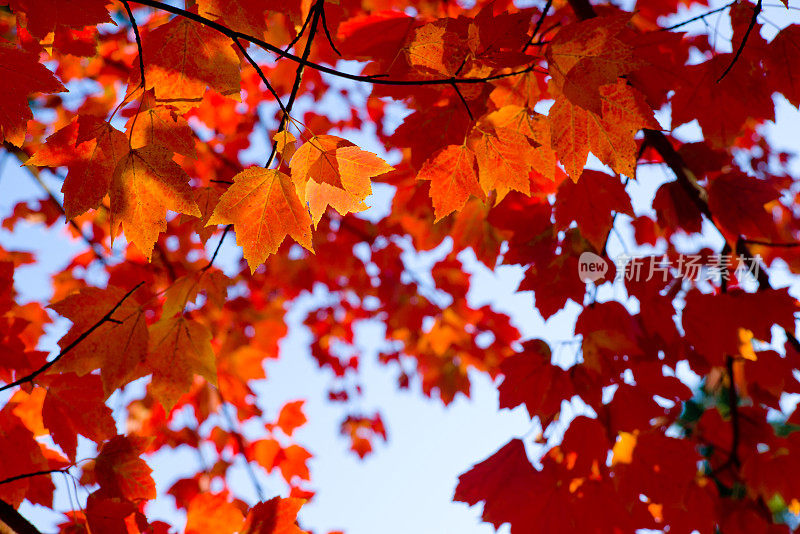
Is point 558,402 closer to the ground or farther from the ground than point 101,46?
closer to the ground

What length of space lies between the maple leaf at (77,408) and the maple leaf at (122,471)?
11 cm

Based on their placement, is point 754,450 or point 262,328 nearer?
point 754,450

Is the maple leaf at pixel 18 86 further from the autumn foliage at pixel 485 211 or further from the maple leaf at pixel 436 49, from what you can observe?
the maple leaf at pixel 436 49

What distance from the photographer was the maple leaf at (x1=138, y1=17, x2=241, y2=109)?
1163mm

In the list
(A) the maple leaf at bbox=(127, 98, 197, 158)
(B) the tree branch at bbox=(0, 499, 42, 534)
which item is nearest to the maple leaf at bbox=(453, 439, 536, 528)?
(B) the tree branch at bbox=(0, 499, 42, 534)

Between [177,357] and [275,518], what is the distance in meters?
0.46

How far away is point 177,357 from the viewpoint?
53.9 inches

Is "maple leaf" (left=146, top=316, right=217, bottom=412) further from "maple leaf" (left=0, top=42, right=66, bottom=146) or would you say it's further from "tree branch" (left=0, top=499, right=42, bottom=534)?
"maple leaf" (left=0, top=42, right=66, bottom=146)

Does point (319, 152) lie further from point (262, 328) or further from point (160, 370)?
point (262, 328)

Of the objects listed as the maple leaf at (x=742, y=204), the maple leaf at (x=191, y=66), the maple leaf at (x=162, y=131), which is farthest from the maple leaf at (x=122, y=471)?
the maple leaf at (x=742, y=204)

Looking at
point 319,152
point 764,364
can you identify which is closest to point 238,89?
point 319,152

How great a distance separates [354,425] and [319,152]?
4.90m

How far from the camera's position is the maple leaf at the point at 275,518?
1.32 meters

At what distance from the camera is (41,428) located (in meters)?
1.67
